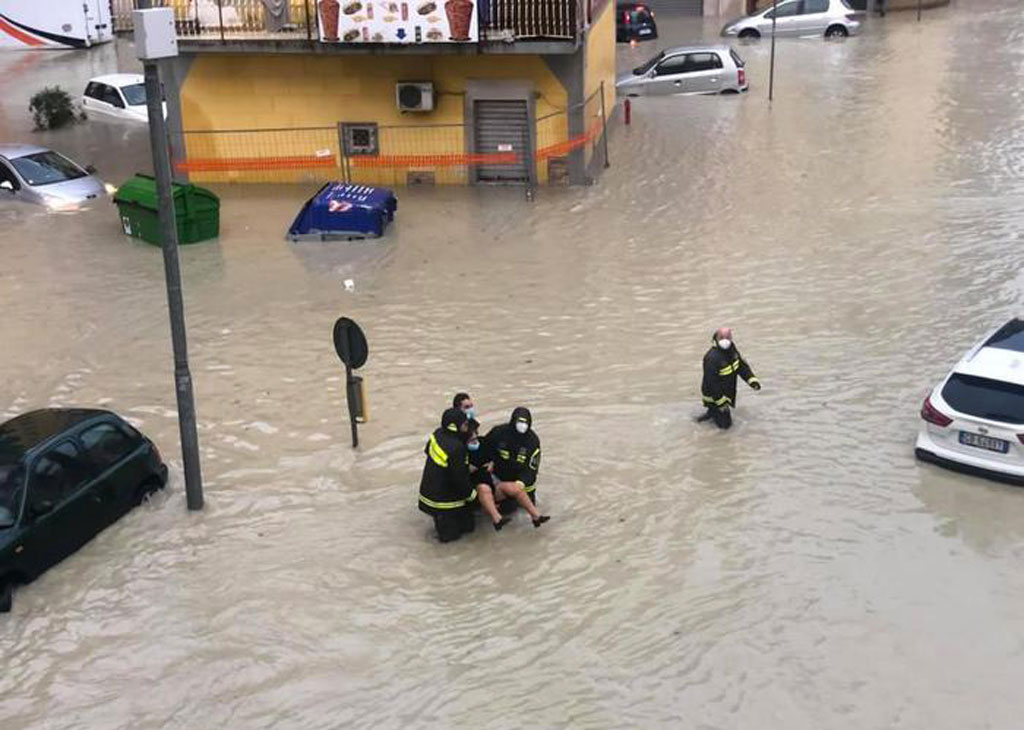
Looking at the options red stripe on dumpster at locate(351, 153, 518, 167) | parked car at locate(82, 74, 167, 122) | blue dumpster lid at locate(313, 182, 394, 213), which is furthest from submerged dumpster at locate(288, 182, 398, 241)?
parked car at locate(82, 74, 167, 122)

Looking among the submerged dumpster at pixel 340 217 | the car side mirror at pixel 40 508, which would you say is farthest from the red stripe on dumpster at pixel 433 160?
the car side mirror at pixel 40 508

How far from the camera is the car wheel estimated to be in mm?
9523

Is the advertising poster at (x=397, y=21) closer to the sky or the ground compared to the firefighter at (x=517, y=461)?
closer to the sky

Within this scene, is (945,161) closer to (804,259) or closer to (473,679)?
(804,259)

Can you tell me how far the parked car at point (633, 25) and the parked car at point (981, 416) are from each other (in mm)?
28426

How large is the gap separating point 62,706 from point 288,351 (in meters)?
6.65

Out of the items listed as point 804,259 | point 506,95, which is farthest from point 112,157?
point 804,259

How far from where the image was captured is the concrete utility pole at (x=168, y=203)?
9781mm

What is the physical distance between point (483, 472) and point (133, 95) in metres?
20.5

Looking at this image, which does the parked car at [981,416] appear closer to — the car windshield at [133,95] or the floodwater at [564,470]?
the floodwater at [564,470]

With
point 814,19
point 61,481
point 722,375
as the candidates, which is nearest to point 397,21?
point 722,375

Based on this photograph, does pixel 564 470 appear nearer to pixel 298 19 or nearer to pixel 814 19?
pixel 298 19

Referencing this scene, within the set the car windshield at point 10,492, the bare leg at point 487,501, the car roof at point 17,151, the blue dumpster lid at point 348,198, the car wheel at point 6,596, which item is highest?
the car roof at point 17,151

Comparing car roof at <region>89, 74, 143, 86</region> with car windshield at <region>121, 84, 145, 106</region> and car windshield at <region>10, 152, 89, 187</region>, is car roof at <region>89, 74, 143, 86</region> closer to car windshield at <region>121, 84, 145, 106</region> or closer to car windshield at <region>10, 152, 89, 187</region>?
car windshield at <region>121, 84, 145, 106</region>
